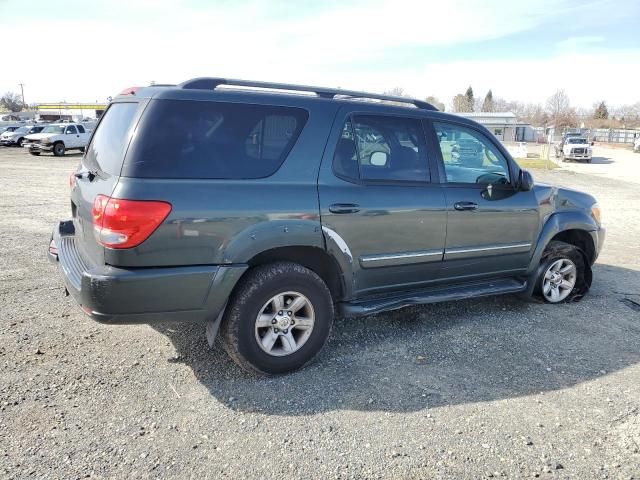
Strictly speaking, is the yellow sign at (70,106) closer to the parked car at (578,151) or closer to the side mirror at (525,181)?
the parked car at (578,151)

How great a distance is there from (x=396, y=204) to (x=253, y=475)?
2.14 metres

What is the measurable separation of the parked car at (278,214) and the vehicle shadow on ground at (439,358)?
266 millimetres

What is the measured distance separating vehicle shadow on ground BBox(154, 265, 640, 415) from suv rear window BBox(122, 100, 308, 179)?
4.76 feet

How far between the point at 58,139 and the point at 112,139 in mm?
27247

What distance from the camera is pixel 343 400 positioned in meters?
3.25

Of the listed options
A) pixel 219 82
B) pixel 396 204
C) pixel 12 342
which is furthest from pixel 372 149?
pixel 12 342

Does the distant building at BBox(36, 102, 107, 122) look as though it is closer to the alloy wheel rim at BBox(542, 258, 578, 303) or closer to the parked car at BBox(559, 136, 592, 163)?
the parked car at BBox(559, 136, 592, 163)

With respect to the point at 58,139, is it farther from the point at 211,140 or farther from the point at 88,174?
the point at 211,140

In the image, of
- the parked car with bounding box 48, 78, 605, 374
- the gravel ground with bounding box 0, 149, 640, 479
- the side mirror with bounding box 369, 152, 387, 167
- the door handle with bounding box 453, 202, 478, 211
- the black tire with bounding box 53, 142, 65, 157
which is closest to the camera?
the gravel ground with bounding box 0, 149, 640, 479

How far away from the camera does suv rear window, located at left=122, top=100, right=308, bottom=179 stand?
3.00 m

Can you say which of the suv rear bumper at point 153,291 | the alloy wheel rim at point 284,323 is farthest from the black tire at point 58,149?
the alloy wheel rim at point 284,323

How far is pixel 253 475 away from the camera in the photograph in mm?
2547

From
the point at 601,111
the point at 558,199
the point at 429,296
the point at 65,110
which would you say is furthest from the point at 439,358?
the point at 601,111

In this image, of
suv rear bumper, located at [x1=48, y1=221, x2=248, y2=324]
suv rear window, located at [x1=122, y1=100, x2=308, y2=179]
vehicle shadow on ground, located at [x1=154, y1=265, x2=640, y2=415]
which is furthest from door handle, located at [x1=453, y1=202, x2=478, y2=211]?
suv rear bumper, located at [x1=48, y1=221, x2=248, y2=324]
